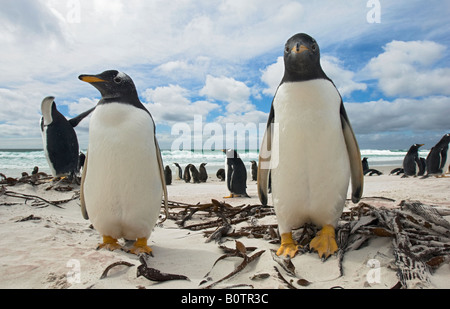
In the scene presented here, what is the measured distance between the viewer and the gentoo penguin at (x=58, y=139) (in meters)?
9.52

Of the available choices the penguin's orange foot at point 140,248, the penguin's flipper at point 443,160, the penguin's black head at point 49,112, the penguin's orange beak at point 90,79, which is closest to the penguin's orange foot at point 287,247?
the penguin's orange foot at point 140,248

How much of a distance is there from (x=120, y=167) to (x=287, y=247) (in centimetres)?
185

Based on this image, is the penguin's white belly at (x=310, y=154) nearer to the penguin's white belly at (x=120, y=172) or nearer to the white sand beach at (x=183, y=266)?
the white sand beach at (x=183, y=266)

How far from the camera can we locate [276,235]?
3648mm

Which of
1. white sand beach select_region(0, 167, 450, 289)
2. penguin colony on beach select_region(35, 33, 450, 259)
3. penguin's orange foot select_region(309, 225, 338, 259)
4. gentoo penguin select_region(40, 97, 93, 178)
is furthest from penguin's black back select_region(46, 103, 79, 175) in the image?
penguin's orange foot select_region(309, 225, 338, 259)

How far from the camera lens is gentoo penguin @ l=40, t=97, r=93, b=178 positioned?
31.2ft

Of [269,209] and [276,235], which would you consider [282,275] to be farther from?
[269,209]

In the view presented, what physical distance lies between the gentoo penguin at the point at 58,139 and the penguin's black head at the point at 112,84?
682cm

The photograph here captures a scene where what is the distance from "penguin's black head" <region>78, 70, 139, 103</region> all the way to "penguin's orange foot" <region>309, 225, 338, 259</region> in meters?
2.41

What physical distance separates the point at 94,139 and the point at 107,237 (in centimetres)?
108

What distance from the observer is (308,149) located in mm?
3115

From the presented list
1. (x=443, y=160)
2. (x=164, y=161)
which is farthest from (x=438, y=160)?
(x=164, y=161)

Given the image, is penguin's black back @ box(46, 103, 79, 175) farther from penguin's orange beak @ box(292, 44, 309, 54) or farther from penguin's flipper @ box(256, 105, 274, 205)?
penguin's orange beak @ box(292, 44, 309, 54)
